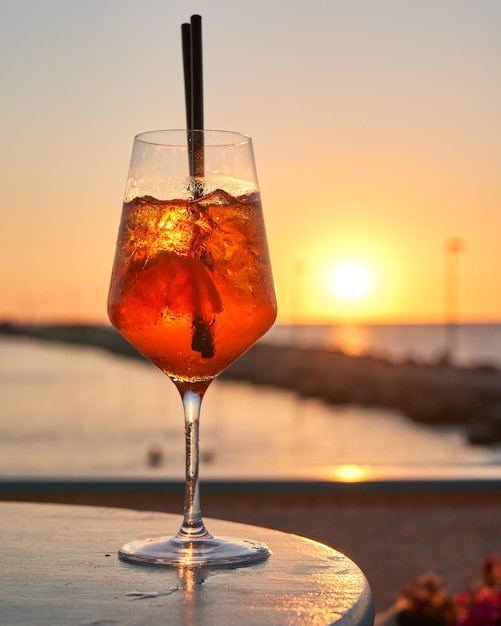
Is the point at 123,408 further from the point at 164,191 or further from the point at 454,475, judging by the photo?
the point at 164,191

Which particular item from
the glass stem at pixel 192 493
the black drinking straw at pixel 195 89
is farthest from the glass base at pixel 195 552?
the black drinking straw at pixel 195 89

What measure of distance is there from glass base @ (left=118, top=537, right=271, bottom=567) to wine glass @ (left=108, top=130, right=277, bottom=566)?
0.10 m

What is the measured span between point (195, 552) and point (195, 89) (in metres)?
0.52

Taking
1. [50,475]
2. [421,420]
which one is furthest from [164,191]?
[421,420]

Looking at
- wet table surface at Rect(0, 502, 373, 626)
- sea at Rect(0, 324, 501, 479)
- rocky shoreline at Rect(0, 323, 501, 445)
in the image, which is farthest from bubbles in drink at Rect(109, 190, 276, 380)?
rocky shoreline at Rect(0, 323, 501, 445)

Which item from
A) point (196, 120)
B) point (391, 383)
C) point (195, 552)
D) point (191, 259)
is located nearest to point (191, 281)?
point (191, 259)

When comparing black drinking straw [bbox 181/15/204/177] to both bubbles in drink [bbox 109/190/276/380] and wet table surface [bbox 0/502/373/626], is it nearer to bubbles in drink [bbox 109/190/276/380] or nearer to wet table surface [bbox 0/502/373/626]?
bubbles in drink [bbox 109/190/276/380]

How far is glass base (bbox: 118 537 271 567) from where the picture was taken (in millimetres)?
992

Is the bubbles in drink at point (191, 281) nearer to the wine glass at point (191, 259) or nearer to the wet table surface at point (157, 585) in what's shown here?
the wine glass at point (191, 259)

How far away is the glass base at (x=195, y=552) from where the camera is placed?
0.99 meters

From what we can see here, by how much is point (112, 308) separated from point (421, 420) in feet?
136

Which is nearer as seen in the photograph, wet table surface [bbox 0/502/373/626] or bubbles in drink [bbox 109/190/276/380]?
wet table surface [bbox 0/502/373/626]

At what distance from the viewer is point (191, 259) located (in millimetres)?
1156

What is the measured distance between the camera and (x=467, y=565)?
4.10 meters
